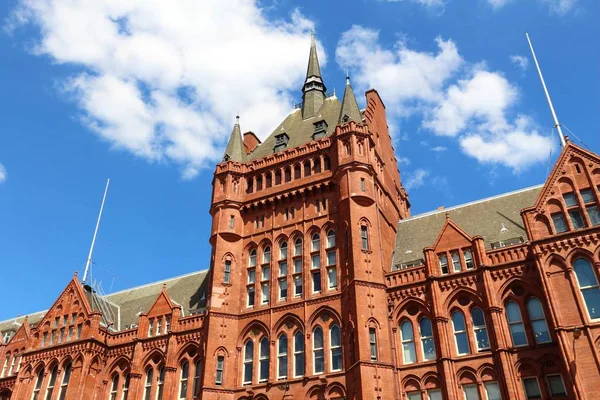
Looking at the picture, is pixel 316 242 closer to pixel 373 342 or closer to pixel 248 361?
pixel 373 342

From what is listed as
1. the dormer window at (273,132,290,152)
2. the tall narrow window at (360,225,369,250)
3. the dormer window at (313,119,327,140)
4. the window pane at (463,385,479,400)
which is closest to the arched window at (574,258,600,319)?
the window pane at (463,385,479,400)

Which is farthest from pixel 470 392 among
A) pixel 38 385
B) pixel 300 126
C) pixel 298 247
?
pixel 38 385

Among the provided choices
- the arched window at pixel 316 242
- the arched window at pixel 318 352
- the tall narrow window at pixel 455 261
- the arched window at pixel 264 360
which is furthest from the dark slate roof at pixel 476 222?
the arched window at pixel 264 360

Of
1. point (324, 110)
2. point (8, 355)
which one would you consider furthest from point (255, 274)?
point (8, 355)

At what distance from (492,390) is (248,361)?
16.5 m

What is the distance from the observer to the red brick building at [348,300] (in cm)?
3353

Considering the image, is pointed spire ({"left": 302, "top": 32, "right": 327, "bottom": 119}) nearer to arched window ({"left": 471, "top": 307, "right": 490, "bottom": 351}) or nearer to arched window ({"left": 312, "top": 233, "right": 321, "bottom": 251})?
arched window ({"left": 312, "top": 233, "right": 321, "bottom": 251})

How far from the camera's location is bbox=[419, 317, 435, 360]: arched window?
36.5 meters

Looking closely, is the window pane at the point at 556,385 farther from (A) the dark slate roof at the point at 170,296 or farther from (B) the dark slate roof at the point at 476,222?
(A) the dark slate roof at the point at 170,296

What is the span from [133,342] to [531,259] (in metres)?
30.8

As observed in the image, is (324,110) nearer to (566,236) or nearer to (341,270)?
(341,270)

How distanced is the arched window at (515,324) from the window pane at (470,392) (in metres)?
3.60

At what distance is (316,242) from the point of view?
1703 inches

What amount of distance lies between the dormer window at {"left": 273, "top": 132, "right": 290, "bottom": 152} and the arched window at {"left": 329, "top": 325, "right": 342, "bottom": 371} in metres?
18.6
